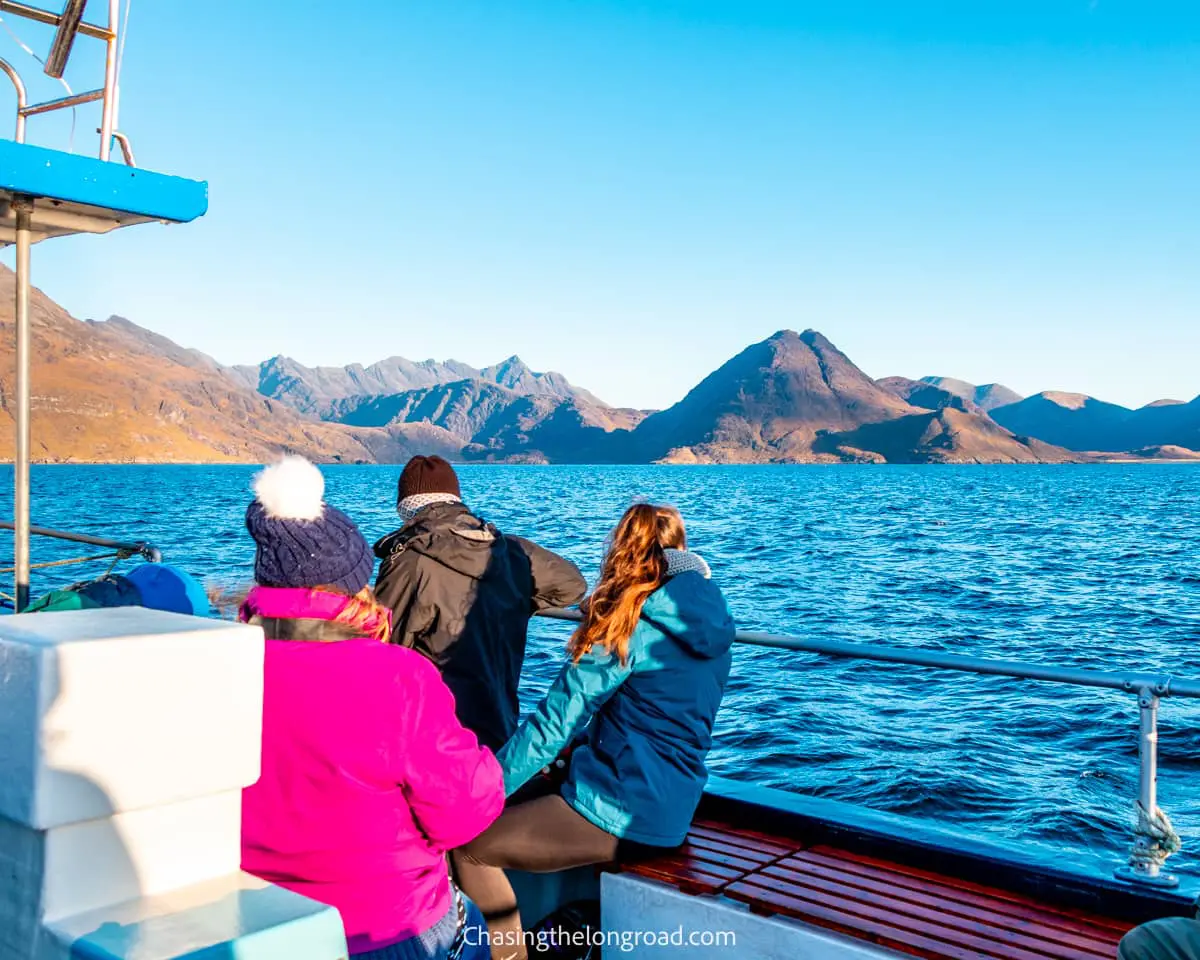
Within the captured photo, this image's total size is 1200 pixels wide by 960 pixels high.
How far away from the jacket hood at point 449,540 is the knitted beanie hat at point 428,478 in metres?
0.15

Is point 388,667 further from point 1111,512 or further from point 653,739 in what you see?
point 1111,512

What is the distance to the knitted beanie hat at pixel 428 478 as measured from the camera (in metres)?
4.10

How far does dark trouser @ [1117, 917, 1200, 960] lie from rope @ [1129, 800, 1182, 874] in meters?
1.06

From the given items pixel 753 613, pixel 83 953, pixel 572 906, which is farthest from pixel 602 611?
pixel 753 613

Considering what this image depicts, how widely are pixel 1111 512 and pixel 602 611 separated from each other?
257 ft

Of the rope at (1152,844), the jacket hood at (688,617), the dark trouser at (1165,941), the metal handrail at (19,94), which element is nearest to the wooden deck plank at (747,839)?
the jacket hood at (688,617)

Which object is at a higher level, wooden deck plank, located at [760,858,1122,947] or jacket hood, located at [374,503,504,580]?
jacket hood, located at [374,503,504,580]

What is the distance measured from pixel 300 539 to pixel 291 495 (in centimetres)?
11

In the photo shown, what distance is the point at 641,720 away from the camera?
3.55 m

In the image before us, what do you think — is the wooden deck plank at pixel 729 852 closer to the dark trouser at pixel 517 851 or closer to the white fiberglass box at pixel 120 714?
the dark trouser at pixel 517 851

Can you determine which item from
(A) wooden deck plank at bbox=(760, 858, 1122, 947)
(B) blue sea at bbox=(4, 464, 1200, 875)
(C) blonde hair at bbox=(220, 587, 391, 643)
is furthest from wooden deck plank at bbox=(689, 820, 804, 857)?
(C) blonde hair at bbox=(220, 587, 391, 643)

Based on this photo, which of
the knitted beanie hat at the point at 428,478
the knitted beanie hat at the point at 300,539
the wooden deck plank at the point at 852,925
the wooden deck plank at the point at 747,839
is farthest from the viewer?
the knitted beanie hat at the point at 428,478

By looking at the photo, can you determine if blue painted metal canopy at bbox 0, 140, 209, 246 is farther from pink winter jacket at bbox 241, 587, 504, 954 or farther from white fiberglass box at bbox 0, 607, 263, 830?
white fiberglass box at bbox 0, 607, 263, 830

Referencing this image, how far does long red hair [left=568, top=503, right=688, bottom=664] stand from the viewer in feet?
11.5
